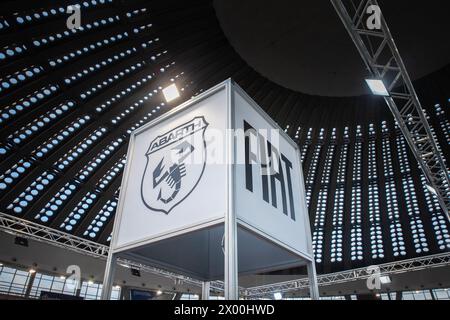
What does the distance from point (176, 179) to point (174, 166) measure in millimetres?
141

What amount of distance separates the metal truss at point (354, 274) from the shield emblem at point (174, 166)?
19228 millimetres

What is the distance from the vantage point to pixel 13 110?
14336 mm

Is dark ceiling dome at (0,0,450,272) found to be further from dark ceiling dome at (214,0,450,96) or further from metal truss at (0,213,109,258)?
dark ceiling dome at (214,0,450,96)

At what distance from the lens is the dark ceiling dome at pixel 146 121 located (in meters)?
13.9

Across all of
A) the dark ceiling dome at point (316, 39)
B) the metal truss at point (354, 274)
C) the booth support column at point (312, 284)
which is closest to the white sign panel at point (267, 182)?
the booth support column at point (312, 284)

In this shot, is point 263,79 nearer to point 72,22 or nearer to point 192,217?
point 72,22

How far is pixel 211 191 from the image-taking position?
105 inches

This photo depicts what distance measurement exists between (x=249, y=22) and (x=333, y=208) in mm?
13463
